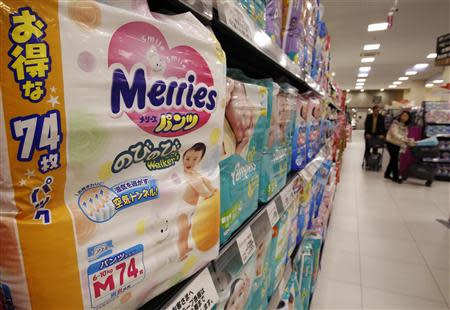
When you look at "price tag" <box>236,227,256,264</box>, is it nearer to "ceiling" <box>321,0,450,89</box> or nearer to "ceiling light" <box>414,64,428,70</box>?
"ceiling" <box>321,0,450,89</box>

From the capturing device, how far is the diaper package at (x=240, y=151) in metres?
0.61

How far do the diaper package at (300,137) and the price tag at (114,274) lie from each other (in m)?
0.97

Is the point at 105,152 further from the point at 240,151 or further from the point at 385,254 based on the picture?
the point at 385,254

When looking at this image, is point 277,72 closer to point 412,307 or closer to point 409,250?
point 412,307

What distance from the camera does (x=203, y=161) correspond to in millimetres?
485

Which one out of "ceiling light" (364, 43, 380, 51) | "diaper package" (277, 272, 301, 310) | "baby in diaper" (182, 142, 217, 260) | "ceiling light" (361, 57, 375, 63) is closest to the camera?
"baby in diaper" (182, 142, 217, 260)

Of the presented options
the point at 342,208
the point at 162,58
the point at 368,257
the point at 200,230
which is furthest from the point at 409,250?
the point at 162,58

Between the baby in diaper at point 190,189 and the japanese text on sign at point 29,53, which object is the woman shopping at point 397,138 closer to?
the baby in diaper at point 190,189

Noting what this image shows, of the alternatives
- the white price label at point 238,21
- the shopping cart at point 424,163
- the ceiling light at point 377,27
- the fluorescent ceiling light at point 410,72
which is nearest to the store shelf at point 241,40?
the white price label at point 238,21

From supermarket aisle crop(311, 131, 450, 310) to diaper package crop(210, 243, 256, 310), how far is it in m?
1.47

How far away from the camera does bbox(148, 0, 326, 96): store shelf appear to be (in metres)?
0.55

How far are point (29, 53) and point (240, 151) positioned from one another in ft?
1.57

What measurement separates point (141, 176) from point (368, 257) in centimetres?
286

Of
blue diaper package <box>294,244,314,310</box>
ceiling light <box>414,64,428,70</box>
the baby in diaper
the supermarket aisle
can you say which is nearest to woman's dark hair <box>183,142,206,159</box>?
the baby in diaper
